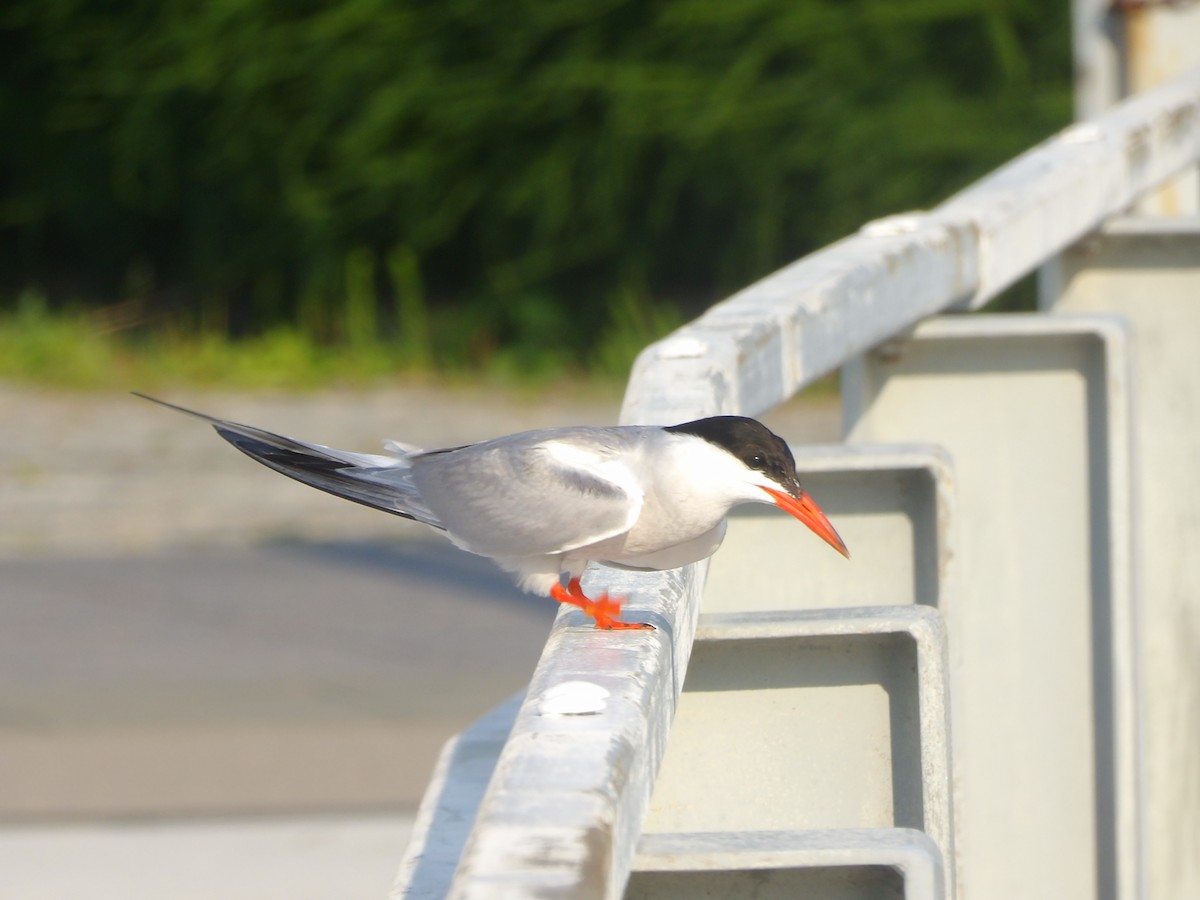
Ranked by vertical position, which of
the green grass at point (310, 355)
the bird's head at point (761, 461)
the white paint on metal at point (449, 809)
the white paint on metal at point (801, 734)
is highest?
the bird's head at point (761, 461)

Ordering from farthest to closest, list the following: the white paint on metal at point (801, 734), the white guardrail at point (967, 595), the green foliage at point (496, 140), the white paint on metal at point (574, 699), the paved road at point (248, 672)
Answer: the green foliage at point (496, 140) → the paved road at point (248, 672) → the white paint on metal at point (801, 734) → the white guardrail at point (967, 595) → the white paint on metal at point (574, 699)

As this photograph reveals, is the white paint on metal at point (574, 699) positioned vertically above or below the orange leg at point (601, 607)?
above

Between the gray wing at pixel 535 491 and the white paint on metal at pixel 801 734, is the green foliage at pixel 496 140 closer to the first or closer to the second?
the gray wing at pixel 535 491

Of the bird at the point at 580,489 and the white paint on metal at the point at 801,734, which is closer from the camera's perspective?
the white paint on metal at the point at 801,734

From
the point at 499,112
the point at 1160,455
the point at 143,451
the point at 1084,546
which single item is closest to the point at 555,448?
the point at 1084,546

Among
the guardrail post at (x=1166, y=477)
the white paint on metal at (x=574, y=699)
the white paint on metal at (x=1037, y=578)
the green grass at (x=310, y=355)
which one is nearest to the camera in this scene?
the white paint on metal at (x=574, y=699)

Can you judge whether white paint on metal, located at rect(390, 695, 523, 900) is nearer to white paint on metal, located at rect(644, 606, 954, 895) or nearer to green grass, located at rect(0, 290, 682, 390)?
white paint on metal, located at rect(644, 606, 954, 895)

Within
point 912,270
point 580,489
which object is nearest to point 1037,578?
point 912,270

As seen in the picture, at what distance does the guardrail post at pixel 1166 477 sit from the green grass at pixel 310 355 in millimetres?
8129

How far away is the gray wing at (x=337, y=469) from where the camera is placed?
2480 millimetres

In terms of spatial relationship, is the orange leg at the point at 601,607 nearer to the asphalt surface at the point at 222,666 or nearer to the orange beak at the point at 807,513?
the orange beak at the point at 807,513

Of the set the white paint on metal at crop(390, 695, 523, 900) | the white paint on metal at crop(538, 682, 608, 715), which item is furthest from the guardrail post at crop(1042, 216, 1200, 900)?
the white paint on metal at crop(538, 682, 608, 715)

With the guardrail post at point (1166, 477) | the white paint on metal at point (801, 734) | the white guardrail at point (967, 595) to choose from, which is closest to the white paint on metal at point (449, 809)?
the white guardrail at point (967, 595)

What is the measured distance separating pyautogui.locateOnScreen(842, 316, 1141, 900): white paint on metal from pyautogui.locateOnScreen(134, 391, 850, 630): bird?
3.17 feet
